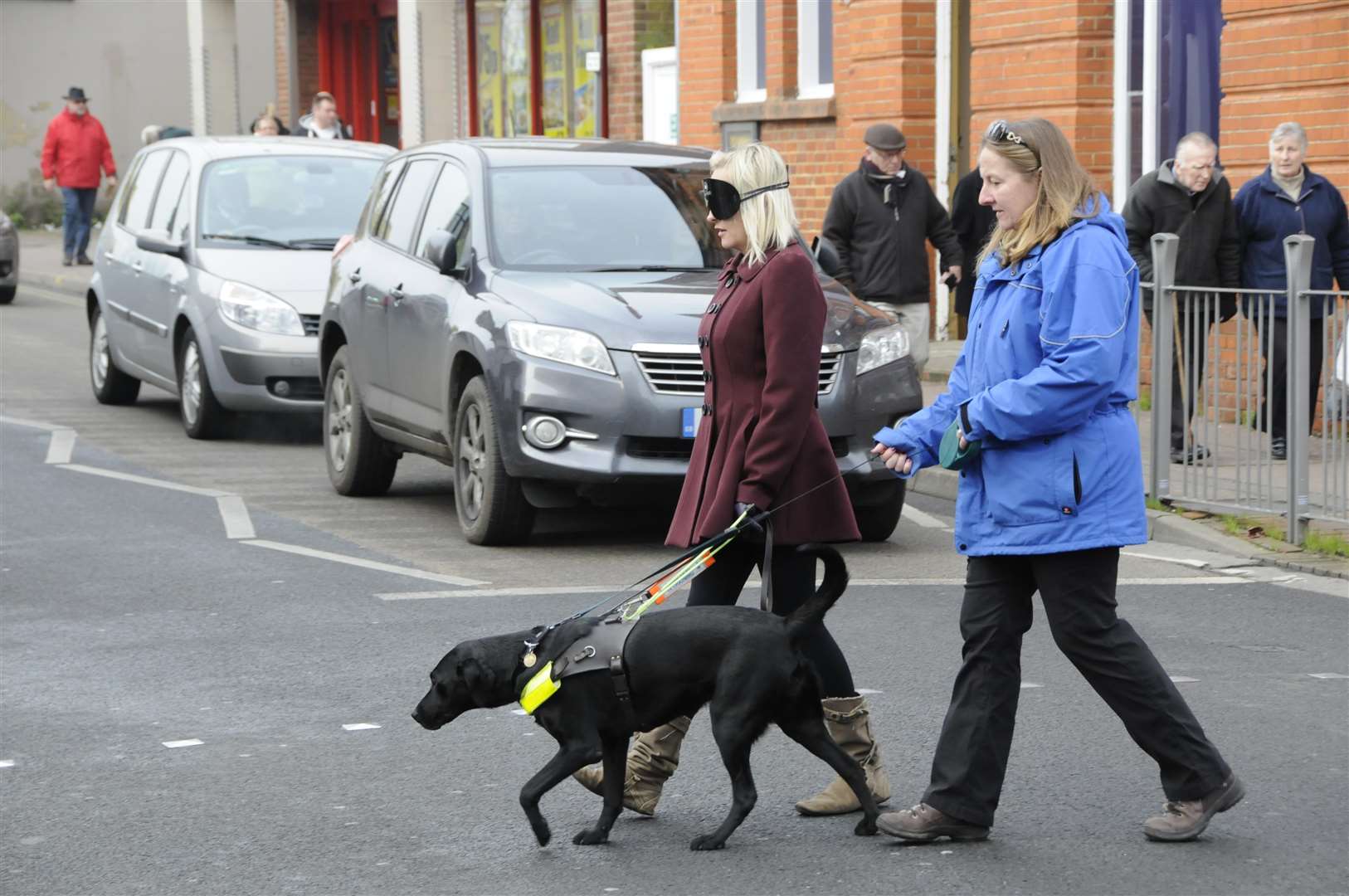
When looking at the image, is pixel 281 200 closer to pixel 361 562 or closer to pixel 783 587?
pixel 361 562

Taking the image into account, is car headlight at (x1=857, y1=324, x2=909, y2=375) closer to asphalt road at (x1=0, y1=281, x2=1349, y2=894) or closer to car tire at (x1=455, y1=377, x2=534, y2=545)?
asphalt road at (x1=0, y1=281, x2=1349, y2=894)

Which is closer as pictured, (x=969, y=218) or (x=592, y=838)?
(x=592, y=838)

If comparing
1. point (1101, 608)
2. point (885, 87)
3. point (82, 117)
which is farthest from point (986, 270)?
point (82, 117)

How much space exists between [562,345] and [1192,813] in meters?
4.64

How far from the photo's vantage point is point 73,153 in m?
26.5

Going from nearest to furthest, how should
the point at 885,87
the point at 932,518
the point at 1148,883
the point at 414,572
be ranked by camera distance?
the point at 1148,883 → the point at 414,572 → the point at 932,518 → the point at 885,87

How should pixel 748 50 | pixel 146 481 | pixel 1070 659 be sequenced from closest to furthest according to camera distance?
pixel 1070 659 → pixel 146 481 → pixel 748 50

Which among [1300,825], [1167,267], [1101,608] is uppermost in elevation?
[1167,267]

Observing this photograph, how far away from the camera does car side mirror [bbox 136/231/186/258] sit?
13539 millimetres

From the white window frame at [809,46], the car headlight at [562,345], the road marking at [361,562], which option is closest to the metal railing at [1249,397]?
the car headlight at [562,345]

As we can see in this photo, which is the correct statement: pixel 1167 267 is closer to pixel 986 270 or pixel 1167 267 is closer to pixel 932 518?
pixel 932 518

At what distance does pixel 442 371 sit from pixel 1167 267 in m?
3.61

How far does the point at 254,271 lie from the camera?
1324cm

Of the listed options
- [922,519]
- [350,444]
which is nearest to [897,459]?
[922,519]
